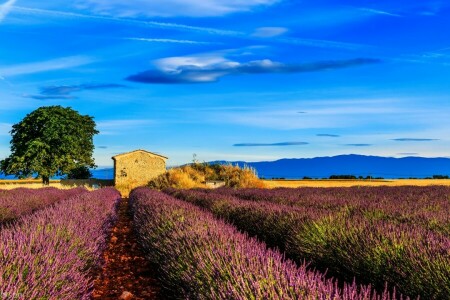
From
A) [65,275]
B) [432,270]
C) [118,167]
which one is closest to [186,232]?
[65,275]

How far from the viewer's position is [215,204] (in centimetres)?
1066

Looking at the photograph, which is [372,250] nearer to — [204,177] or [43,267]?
[43,267]

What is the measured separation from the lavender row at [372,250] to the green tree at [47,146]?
37.8m

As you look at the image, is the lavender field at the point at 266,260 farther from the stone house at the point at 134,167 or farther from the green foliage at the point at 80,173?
the green foliage at the point at 80,173

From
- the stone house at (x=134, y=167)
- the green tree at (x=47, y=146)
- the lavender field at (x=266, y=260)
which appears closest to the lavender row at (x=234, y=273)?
the lavender field at (x=266, y=260)

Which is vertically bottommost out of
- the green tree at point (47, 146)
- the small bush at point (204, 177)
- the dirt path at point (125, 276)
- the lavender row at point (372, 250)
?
the dirt path at point (125, 276)

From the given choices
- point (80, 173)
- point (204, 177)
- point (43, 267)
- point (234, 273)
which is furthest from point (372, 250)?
point (80, 173)

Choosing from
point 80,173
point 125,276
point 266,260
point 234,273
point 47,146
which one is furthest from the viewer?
point 80,173

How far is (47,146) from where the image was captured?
135 feet

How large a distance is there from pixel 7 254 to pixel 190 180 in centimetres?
2312

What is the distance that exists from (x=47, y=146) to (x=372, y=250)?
40463mm

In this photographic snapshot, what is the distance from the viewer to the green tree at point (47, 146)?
4091 cm

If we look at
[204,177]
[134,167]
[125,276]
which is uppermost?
[134,167]

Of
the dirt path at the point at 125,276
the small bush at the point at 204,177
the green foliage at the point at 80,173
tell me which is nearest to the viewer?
the dirt path at the point at 125,276
